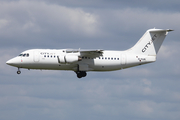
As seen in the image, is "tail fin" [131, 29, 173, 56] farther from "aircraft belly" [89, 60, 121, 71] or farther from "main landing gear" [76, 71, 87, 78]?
"main landing gear" [76, 71, 87, 78]

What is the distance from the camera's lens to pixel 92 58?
5006cm

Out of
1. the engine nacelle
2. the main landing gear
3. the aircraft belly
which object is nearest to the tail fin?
the aircraft belly

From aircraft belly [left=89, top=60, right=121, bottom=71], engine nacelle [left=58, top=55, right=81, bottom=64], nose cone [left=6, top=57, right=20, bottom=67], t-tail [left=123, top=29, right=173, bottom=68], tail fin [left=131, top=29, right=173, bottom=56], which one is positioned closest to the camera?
engine nacelle [left=58, top=55, right=81, bottom=64]

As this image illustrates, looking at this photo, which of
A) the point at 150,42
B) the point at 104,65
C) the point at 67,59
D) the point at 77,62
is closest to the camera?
the point at 67,59

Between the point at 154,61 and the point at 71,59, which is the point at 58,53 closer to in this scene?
the point at 71,59

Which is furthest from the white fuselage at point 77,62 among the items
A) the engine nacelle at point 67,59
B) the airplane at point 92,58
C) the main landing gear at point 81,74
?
the main landing gear at point 81,74

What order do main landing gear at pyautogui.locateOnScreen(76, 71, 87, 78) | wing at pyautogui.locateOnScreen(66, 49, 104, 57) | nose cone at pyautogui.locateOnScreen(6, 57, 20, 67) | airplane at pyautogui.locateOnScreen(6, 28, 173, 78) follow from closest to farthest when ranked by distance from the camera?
1. wing at pyautogui.locateOnScreen(66, 49, 104, 57)
2. airplane at pyautogui.locateOnScreen(6, 28, 173, 78)
3. nose cone at pyautogui.locateOnScreen(6, 57, 20, 67)
4. main landing gear at pyautogui.locateOnScreen(76, 71, 87, 78)

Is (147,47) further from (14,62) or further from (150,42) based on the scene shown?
(14,62)

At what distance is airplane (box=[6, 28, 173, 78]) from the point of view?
48.7 metres

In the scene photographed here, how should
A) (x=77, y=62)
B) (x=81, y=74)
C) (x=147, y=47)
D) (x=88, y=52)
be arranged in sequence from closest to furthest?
1. (x=88, y=52)
2. (x=77, y=62)
3. (x=81, y=74)
4. (x=147, y=47)

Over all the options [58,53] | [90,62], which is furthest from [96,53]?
[58,53]

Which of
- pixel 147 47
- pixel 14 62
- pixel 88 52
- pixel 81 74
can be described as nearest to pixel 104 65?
pixel 88 52

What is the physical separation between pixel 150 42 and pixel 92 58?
8.18 meters

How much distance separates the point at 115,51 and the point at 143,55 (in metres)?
3.76
